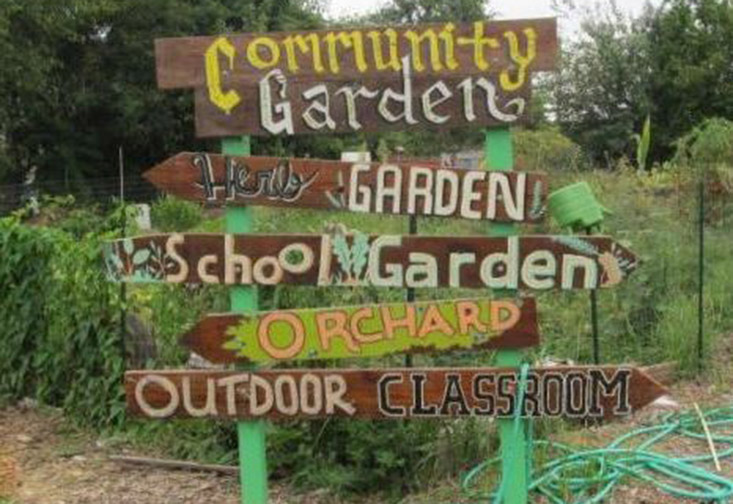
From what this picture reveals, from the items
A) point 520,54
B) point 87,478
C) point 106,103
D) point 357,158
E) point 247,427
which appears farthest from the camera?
point 106,103

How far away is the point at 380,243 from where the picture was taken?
4.28m

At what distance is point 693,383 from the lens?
281 inches

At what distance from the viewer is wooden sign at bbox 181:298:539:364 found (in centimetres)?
430

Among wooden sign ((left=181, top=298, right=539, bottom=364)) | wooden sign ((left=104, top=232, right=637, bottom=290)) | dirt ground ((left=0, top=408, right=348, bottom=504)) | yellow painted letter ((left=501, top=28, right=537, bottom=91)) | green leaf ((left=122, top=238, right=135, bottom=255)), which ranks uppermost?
yellow painted letter ((left=501, top=28, right=537, bottom=91))

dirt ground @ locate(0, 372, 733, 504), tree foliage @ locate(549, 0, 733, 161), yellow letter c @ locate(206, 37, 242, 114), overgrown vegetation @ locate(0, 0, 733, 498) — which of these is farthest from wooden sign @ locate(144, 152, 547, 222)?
tree foliage @ locate(549, 0, 733, 161)

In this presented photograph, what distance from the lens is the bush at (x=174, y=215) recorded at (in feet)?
49.0

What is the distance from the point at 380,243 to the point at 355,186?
0.87ft

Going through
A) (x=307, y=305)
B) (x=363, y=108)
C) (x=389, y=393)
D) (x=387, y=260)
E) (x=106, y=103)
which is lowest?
(x=389, y=393)

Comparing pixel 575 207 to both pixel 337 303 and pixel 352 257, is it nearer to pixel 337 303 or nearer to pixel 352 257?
pixel 352 257

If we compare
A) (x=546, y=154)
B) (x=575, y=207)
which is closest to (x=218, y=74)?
(x=575, y=207)

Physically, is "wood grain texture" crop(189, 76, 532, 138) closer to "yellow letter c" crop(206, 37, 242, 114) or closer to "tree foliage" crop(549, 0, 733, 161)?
"yellow letter c" crop(206, 37, 242, 114)

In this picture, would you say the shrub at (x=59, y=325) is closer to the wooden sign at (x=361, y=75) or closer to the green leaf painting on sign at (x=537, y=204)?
the wooden sign at (x=361, y=75)

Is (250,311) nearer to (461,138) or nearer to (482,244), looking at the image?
(482,244)

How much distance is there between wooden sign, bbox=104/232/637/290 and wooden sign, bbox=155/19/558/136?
486 mm
